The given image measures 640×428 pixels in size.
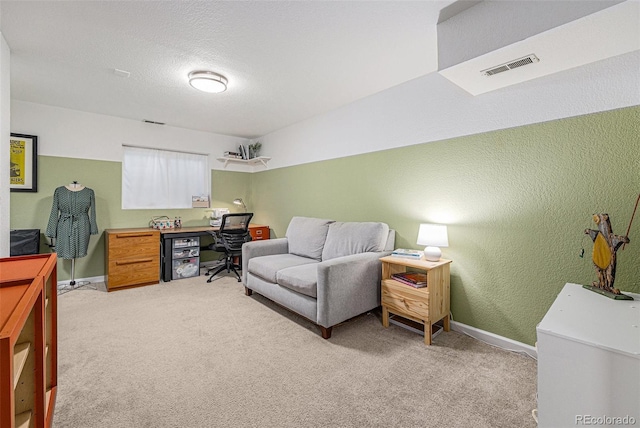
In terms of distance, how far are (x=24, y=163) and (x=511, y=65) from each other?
17.1 feet

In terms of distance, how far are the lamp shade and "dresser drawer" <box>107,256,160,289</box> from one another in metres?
3.50

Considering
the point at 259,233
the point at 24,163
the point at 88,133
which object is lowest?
the point at 259,233

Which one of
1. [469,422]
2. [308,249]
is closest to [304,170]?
[308,249]

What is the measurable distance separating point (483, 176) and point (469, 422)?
5.79ft

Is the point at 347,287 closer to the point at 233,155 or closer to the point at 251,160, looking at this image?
the point at 251,160

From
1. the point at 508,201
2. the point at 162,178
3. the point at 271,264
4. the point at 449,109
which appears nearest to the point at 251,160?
the point at 162,178

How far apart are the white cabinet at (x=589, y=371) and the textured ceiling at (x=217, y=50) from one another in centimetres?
193

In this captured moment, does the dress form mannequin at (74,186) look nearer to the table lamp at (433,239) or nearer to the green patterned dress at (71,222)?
the green patterned dress at (71,222)

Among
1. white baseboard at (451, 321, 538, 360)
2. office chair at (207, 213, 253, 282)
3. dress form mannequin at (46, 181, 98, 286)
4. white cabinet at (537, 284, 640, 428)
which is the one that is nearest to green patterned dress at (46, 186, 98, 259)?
dress form mannequin at (46, 181, 98, 286)

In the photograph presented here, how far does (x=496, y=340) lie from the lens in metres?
2.23

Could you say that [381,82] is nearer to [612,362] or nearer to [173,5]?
[173,5]

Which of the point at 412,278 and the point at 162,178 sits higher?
the point at 162,178

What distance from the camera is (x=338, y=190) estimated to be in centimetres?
364

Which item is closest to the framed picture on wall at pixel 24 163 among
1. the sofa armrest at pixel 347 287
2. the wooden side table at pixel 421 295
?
the sofa armrest at pixel 347 287
